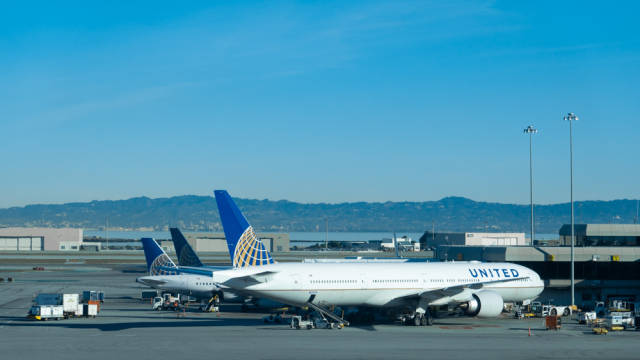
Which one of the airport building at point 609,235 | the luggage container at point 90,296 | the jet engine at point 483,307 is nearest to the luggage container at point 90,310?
the luggage container at point 90,296

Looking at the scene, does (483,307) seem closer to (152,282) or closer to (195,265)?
(152,282)

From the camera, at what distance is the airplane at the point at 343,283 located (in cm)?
4544

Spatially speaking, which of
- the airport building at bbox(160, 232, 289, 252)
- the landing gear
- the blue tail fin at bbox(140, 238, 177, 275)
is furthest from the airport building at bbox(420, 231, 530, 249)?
the landing gear

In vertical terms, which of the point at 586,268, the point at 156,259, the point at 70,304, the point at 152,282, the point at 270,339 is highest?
the point at 156,259

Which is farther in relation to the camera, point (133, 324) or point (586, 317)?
point (586, 317)

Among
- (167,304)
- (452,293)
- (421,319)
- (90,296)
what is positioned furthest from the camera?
(90,296)

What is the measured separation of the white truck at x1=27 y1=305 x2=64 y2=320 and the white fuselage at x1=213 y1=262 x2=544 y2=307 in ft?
47.6

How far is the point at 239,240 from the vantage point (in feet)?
157

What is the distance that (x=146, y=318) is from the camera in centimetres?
5203

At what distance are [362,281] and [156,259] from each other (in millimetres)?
21367

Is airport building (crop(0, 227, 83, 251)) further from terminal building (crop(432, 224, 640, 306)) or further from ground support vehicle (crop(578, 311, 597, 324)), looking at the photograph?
ground support vehicle (crop(578, 311, 597, 324))

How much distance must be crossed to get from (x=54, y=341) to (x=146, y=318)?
43.5 feet

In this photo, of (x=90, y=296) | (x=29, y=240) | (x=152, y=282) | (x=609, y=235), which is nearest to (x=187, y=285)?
(x=152, y=282)

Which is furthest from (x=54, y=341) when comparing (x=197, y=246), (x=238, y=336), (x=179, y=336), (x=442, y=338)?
(x=197, y=246)
